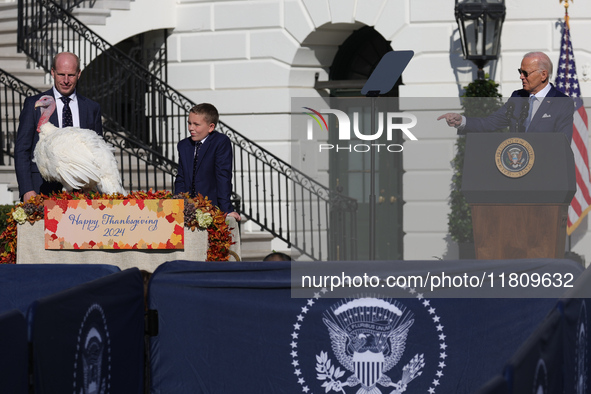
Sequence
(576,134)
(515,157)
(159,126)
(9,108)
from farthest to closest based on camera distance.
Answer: (159,126), (9,108), (576,134), (515,157)

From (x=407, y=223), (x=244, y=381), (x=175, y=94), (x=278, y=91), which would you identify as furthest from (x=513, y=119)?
(x=175, y=94)

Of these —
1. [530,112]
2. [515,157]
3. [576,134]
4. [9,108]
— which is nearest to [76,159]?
[515,157]

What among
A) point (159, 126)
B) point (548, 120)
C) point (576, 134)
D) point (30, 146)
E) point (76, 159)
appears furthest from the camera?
point (159, 126)

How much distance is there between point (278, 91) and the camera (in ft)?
43.5

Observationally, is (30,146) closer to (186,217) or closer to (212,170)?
(212,170)

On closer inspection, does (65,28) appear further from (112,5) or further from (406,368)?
(406,368)

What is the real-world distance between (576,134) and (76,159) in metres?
7.09

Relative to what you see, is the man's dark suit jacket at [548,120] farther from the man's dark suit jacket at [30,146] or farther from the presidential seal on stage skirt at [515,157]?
the man's dark suit jacket at [30,146]

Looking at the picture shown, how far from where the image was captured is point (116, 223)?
5.71 meters

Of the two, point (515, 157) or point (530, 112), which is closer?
point (515, 157)

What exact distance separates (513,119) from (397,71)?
2649 mm

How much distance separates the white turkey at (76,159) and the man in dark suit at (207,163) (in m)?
0.79

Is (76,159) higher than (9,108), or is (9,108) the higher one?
(9,108)

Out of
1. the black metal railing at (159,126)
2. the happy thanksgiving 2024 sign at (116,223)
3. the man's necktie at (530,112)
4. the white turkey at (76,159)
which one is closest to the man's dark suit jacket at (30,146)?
the white turkey at (76,159)
